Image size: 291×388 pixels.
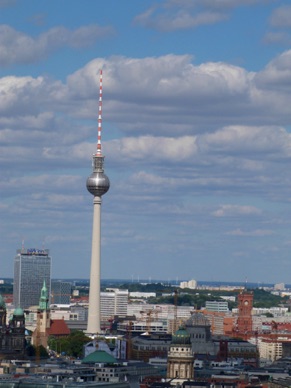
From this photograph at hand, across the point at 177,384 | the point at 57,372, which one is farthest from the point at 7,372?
the point at 177,384

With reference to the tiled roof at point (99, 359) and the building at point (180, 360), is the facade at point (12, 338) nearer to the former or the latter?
the tiled roof at point (99, 359)

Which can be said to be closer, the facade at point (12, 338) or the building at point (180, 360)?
the building at point (180, 360)

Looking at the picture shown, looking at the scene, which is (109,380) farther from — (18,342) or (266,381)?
(18,342)

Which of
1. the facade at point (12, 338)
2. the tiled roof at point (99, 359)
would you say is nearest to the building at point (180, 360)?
the tiled roof at point (99, 359)

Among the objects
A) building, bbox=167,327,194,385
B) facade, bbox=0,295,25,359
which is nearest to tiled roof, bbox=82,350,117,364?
building, bbox=167,327,194,385

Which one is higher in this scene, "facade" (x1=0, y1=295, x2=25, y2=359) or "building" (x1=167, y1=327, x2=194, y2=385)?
"facade" (x1=0, y1=295, x2=25, y2=359)

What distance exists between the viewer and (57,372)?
155 meters

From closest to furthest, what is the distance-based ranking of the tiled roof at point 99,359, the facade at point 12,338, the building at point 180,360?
the building at point 180,360
the tiled roof at point 99,359
the facade at point 12,338

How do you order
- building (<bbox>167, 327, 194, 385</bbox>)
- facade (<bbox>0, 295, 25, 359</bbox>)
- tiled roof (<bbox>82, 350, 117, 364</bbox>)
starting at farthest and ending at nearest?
facade (<bbox>0, 295, 25, 359</bbox>), tiled roof (<bbox>82, 350, 117, 364</bbox>), building (<bbox>167, 327, 194, 385</bbox>)

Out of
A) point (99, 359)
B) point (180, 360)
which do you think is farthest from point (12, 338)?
point (180, 360)

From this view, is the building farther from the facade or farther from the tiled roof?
the facade

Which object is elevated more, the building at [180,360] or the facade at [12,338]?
the facade at [12,338]

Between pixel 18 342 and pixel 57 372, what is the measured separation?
43743 mm

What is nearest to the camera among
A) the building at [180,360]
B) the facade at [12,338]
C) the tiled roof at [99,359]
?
the building at [180,360]
